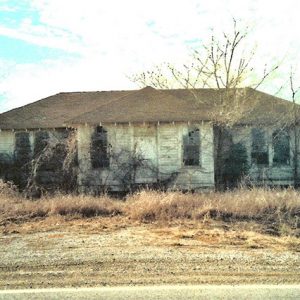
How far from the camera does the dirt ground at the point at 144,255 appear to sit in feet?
20.2

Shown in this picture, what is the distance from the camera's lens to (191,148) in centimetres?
2041

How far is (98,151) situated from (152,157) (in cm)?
231

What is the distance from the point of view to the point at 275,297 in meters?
5.33

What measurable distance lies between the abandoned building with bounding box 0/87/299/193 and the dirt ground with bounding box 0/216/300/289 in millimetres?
9304

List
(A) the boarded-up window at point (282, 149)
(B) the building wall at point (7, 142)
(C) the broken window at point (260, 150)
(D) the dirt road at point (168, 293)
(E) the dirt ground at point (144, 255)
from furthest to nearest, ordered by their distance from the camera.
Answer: (B) the building wall at point (7, 142)
(A) the boarded-up window at point (282, 149)
(C) the broken window at point (260, 150)
(E) the dirt ground at point (144, 255)
(D) the dirt road at point (168, 293)

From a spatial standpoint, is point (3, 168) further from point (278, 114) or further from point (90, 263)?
point (90, 263)

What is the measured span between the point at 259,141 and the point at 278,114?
1.49 m

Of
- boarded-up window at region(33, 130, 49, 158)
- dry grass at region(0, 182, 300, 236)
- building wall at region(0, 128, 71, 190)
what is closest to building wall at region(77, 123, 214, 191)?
building wall at region(0, 128, 71, 190)

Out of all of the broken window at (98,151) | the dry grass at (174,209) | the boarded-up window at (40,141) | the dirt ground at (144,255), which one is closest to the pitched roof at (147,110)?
the broken window at (98,151)

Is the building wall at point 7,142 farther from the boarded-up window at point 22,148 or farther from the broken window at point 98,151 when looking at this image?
the broken window at point 98,151

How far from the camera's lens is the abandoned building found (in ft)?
65.8

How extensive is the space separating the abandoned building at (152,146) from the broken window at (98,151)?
0.04m

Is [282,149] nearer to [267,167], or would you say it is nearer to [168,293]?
[267,167]

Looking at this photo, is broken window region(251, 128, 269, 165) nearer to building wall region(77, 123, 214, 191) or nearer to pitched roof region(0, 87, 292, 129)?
pitched roof region(0, 87, 292, 129)
